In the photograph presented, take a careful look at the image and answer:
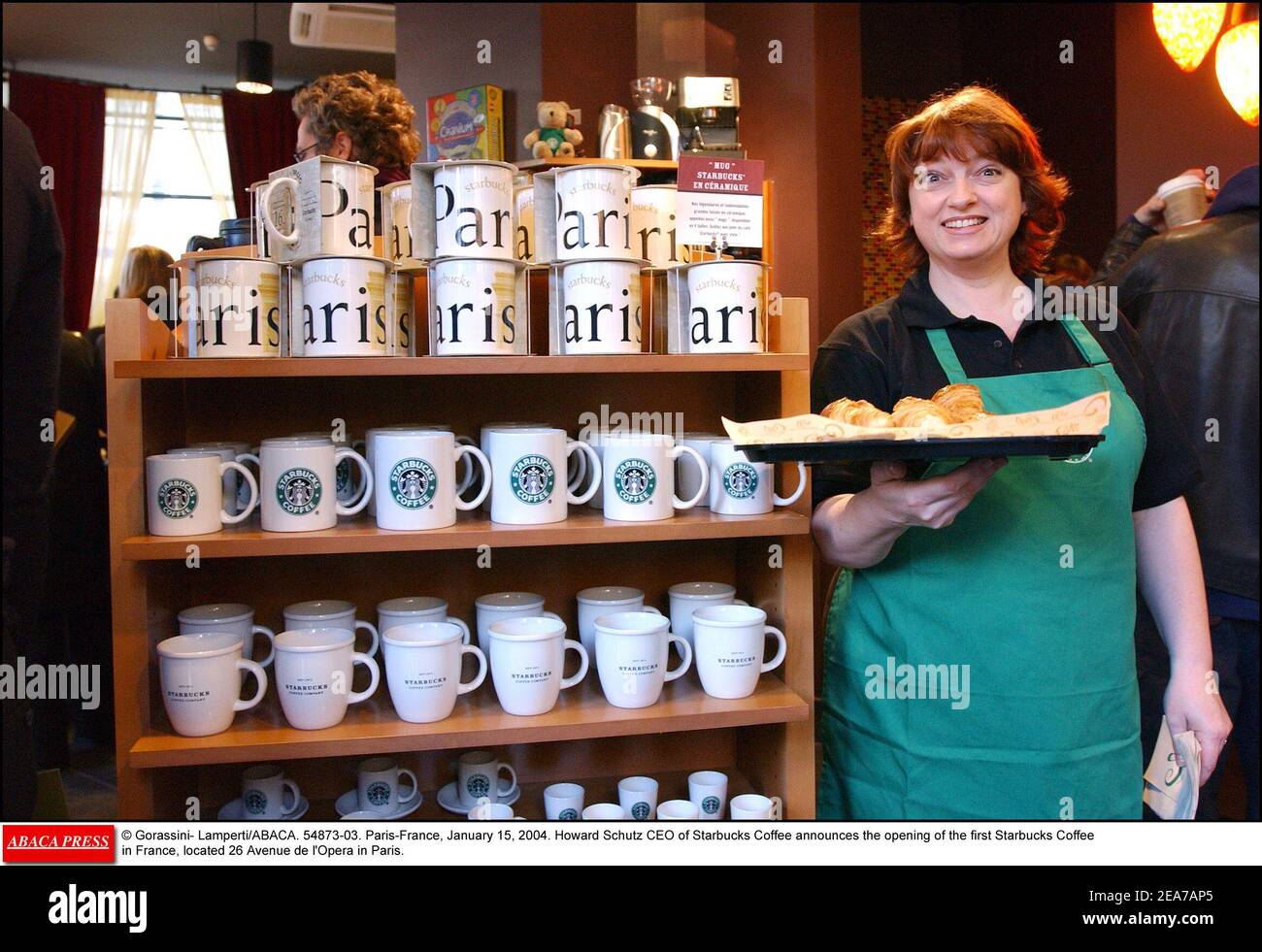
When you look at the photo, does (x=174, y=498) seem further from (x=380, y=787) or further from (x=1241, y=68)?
(x=1241, y=68)

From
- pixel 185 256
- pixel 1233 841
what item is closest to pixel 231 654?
pixel 185 256

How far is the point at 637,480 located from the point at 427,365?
28 centimetres

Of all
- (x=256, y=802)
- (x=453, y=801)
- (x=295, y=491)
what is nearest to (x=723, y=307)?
(x=295, y=491)

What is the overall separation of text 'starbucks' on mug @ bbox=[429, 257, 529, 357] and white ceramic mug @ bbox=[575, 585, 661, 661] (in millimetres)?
386

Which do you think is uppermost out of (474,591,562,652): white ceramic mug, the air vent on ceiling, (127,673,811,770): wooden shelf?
the air vent on ceiling

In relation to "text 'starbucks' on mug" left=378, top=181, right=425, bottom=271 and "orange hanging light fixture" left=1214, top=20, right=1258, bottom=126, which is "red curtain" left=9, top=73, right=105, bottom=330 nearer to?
"text 'starbucks' on mug" left=378, top=181, right=425, bottom=271

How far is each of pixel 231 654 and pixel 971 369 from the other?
38.2 inches

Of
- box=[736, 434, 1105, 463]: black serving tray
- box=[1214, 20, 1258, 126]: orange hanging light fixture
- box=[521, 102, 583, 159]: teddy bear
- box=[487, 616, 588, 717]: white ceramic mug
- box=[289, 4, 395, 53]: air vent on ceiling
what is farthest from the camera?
box=[521, 102, 583, 159]: teddy bear

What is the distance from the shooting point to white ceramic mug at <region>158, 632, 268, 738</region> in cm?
110

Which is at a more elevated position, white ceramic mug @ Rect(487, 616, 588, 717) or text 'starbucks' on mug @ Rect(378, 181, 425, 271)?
text 'starbucks' on mug @ Rect(378, 181, 425, 271)

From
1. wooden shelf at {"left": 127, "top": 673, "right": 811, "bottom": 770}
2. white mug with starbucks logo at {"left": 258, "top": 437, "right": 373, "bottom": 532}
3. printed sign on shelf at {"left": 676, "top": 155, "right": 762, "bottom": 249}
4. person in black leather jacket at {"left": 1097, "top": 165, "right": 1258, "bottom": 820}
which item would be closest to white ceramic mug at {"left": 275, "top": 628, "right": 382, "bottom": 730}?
wooden shelf at {"left": 127, "top": 673, "right": 811, "bottom": 770}

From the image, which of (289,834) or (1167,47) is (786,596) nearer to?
(289,834)

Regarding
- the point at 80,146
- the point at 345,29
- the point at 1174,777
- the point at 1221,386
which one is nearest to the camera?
the point at 1174,777

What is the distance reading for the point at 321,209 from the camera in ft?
3.82
